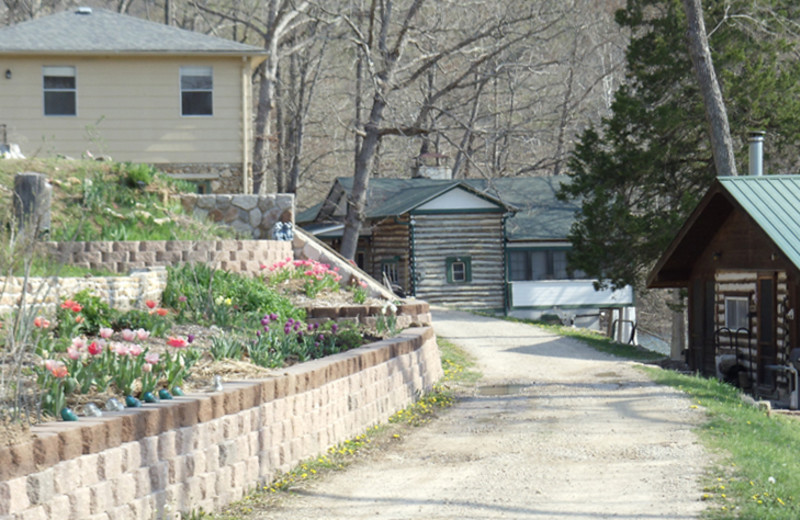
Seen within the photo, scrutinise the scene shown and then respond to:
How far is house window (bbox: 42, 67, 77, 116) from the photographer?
2438cm

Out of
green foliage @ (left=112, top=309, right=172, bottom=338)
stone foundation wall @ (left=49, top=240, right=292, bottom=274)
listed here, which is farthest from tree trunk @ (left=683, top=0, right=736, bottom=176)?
green foliage @ (left=112, top=309, right=172, bottom=338)

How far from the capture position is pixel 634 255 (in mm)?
27328

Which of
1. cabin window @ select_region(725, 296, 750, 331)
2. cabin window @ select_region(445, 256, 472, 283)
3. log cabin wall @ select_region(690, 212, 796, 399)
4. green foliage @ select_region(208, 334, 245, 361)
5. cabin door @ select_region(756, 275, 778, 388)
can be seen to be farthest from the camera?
cabin window @ select_region(445, 256, 472, 283)

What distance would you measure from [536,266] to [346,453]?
28391 millimetres

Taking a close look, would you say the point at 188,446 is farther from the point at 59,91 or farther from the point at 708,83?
the point at 59,91

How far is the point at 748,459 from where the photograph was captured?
29.2 feet

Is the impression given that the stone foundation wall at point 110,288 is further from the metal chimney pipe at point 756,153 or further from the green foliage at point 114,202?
the metal chimney pipe at point 756,153

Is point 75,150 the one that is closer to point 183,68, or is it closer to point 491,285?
point 183,68

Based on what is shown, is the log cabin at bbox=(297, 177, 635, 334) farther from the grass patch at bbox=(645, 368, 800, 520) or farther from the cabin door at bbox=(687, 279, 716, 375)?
the grass patch at bbox=(645, 368, 800, 520)

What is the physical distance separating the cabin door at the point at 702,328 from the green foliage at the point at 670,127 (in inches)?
100.0

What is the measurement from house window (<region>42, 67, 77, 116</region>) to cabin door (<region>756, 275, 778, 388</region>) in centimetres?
1579

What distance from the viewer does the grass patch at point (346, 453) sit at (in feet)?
24.7

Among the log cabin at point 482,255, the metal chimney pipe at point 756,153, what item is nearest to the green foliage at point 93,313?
the metal chimney pipe at point 756,153

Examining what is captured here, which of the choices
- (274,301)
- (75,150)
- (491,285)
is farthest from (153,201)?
(491,285)
